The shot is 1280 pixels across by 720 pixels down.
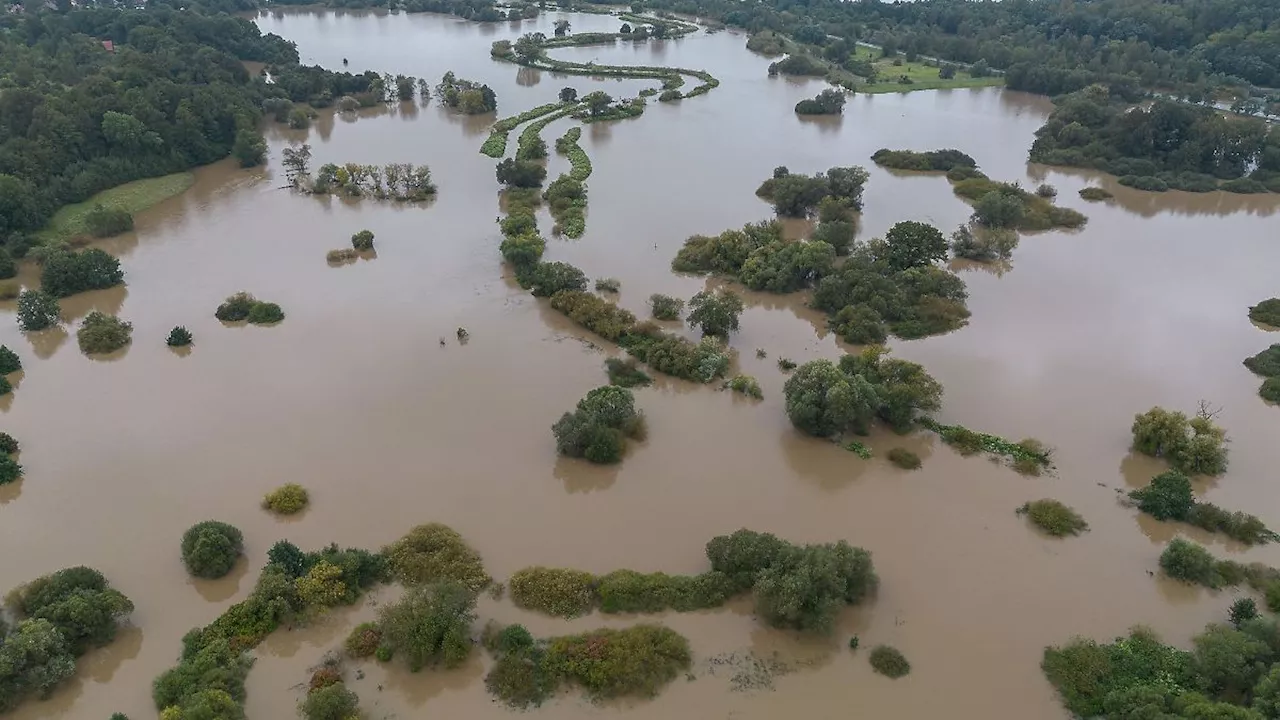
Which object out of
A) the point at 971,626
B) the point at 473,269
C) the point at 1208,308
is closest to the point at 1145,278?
the point at 1208,308

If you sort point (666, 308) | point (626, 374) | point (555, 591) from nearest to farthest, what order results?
point (555, 591)
point (626, 374)
point (666, 308)

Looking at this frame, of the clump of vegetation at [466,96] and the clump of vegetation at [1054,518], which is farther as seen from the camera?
the clump of vegetation at [466,96]

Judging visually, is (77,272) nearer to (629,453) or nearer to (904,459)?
(629,453)

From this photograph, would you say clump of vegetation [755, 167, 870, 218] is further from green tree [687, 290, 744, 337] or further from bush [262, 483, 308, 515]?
bush [262, 483, 308, 515]

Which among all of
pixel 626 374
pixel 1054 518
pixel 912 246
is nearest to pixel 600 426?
pixel 626 374

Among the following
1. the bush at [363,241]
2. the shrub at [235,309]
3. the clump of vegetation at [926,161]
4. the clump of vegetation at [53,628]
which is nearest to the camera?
the clump of vegetation at [53,628]

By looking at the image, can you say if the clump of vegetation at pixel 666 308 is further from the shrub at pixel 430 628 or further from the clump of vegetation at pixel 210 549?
the clump of vegetation at pixel 210 549

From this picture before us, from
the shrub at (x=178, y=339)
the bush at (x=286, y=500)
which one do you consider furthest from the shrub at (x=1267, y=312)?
the shrub at (x=178, y=339)
